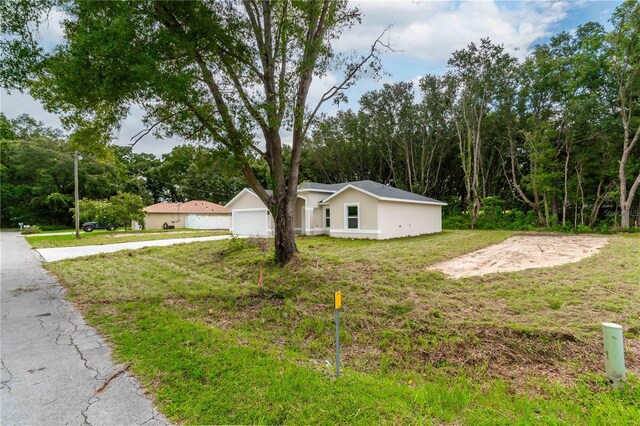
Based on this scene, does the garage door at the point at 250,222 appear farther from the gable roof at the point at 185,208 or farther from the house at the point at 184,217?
the gable roof at the point at 185,208

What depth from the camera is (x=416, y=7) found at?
6.97 meters

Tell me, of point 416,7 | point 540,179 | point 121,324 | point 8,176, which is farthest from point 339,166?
point 8,176

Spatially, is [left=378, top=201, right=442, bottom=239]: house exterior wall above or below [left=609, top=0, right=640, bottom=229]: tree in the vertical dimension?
below

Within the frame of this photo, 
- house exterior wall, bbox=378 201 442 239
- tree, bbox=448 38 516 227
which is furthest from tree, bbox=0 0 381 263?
tree, bbox=448 38 516 227

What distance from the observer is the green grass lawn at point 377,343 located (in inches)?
92.4

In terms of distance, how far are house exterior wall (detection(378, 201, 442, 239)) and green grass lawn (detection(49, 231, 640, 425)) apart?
7.88 m

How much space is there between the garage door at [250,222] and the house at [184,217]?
11366 mm

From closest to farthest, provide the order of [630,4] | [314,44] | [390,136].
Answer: [314,44]
[630,4]
[390,136]

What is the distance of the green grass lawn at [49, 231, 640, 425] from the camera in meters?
2.35

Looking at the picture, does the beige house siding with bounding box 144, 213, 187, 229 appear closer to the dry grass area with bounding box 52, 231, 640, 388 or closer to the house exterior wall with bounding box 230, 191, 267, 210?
the house exterior wall with bounding box 230, 191, 267, 210

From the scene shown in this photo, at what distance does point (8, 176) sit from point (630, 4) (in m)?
52.1

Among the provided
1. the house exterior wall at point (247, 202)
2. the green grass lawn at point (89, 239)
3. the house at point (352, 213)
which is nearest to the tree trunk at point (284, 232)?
the house at point (352, 213)

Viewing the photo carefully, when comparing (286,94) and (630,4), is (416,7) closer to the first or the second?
(286,94)

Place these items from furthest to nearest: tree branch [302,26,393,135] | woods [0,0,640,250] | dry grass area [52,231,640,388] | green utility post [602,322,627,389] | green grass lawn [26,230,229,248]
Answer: green grass lawn [26,230,229,248]
tree branch [302,26,393,135]
woods [0,0,640,250]
dry grass area [52,231,640,388]
green utility post [602,322,627,389]
